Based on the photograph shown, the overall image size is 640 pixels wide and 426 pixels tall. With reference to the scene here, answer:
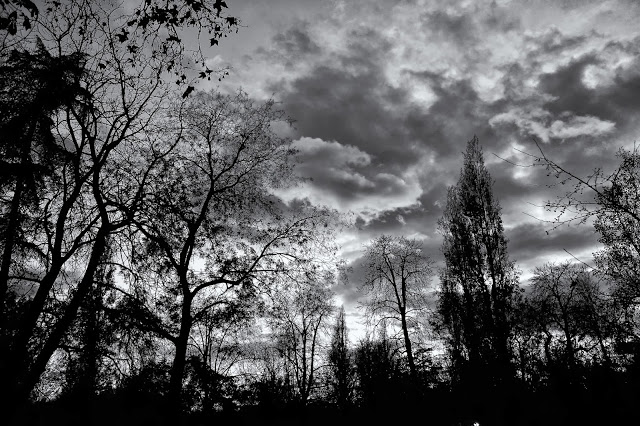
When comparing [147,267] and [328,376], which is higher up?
[147,267]

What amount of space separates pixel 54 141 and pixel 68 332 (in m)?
5.57

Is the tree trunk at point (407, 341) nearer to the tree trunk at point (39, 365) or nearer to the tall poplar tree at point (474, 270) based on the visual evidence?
the tall poplar tree at point (474, 270)

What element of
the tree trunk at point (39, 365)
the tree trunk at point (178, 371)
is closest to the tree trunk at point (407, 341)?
the tree trunk at point (178, 371)

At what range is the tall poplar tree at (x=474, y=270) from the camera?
18.7 metres

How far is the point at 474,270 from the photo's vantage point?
22891 mm

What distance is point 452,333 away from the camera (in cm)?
2572

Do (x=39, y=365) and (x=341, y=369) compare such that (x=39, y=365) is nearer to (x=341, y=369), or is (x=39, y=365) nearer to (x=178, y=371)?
(x=178, y=371)

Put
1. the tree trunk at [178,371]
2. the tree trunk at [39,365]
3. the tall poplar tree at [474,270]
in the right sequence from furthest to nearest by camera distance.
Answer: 1. the tall poplar tree at [474,270]
2. the tree trunk at [178,371]
3. the tree trunk at [39,365]

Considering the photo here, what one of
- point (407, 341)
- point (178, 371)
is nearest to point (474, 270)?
point (407, 341)

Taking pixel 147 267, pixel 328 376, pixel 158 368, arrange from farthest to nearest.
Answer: pixel 328 376, pixel 158 368, pixel 147 267

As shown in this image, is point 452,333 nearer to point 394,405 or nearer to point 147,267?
point 394,405

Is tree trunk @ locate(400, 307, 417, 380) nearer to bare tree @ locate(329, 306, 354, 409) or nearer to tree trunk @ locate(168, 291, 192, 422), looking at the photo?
bare tree @ locate(329, 306, 354, 409)

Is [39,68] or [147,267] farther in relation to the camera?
[147,267]

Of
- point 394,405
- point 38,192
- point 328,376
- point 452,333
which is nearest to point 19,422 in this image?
point 38,192
